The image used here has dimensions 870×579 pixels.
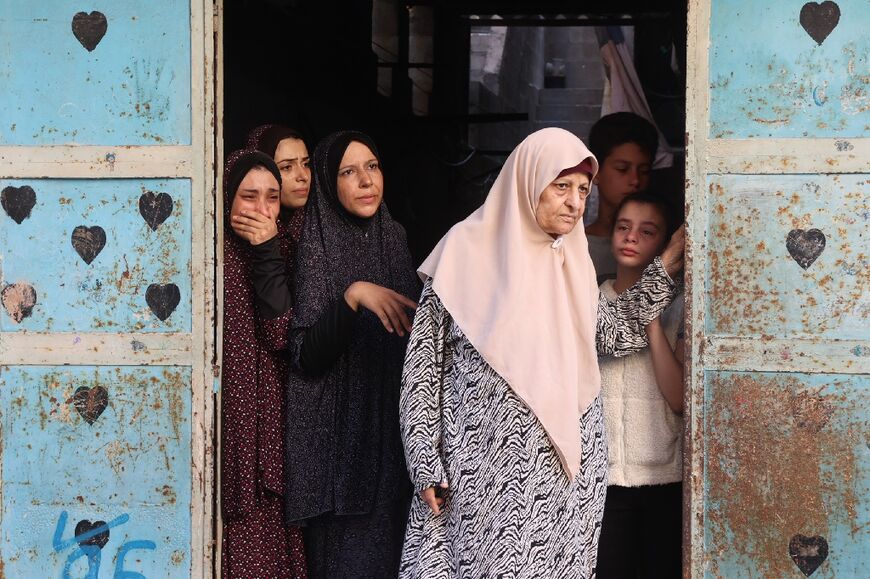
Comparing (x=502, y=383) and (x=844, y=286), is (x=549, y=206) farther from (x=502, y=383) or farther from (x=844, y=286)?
(x=844, y=286)

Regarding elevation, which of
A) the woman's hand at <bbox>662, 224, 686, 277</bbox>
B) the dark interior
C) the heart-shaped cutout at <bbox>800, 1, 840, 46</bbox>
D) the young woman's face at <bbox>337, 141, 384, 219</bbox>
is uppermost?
the dark interior

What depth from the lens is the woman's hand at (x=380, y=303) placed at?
3.25m

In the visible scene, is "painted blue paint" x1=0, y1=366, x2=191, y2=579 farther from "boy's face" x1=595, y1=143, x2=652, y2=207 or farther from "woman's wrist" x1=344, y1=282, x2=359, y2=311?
"boy's face" x1=595, y1=143, x2=652, y2=207

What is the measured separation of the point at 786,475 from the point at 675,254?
0.72m

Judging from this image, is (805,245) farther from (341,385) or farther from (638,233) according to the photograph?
(341,385)

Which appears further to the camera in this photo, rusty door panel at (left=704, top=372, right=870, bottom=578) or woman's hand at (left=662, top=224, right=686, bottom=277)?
woman's hand at (left=662, top=224, right=686, bottom=277)

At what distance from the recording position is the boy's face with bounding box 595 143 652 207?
383cm

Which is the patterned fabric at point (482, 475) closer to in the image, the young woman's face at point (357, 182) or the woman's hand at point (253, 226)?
the young woman's face at point (357, 182)

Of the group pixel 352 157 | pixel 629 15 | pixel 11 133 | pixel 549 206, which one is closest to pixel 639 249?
pixel 549 206

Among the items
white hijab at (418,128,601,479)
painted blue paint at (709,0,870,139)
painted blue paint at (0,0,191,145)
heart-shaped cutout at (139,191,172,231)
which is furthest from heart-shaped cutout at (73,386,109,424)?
painted blue paint at (709,0,870,139)

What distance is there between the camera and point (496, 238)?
3.12 metres

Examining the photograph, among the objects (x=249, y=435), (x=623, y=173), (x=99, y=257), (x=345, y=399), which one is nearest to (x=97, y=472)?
(x=249, y=435)

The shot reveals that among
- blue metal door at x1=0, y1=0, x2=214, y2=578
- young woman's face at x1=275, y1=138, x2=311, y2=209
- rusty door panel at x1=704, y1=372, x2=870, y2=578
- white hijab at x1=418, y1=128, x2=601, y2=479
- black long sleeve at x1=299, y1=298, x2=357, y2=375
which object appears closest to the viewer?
white hijab at x1=418, y1=128, x2=601, y2=479

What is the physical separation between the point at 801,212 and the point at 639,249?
0.49 m
